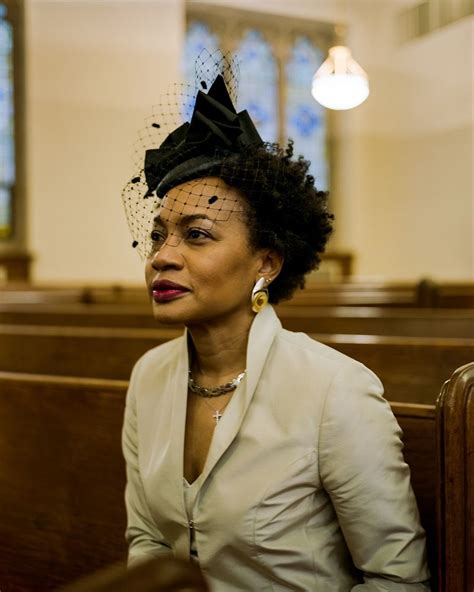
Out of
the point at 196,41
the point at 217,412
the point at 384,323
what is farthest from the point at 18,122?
the point at 217,412

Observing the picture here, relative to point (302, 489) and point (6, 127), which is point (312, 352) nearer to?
point (302, 489)

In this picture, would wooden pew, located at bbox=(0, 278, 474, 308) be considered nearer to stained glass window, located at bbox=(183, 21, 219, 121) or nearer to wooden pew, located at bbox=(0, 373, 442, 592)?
wooden pew, located at bbox=(0, 373, 442, 592)

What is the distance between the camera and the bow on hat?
1.49 m

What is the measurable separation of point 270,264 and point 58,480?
2.76ft

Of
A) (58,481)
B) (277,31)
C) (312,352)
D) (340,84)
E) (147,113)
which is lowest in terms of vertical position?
(58,481)

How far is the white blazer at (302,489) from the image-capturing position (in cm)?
134

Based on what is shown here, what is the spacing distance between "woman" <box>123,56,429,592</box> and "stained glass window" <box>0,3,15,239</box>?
7.63 meters

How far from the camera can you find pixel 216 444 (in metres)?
1.41

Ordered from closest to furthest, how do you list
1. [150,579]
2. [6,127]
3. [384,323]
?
[150,579] < [384,323] < [6,127]

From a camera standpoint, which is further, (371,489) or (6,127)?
(6,127)

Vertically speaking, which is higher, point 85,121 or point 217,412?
point 85,121

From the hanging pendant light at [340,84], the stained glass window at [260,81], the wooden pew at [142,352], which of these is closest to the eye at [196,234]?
the wooden pew at [142,352]

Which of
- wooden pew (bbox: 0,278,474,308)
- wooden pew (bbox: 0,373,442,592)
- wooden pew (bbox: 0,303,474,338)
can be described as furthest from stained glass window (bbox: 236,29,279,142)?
wooden pew (bbox: 0,373,442,592)

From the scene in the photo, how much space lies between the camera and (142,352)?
115 inches
